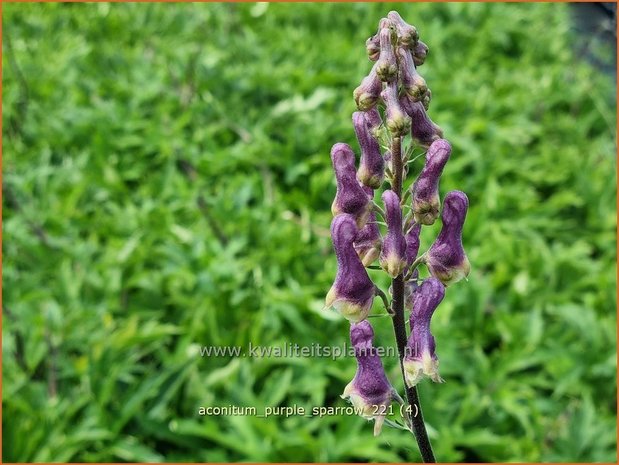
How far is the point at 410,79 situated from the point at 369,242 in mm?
401

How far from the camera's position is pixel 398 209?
1.65 metres

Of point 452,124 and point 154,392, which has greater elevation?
point 452,124

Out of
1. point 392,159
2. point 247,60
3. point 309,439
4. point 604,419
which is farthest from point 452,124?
point 392,159

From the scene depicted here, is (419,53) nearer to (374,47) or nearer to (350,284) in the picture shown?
(374,47)

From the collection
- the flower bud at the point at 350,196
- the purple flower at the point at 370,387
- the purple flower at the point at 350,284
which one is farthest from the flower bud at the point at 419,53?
the purple flower at the point at 370,387

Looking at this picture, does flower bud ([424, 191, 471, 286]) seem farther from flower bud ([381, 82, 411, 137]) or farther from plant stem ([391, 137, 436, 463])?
flower bud ([381, 82, 411, 137])

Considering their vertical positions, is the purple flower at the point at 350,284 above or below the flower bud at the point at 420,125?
below

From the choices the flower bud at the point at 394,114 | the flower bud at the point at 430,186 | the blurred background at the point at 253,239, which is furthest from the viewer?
the blurred background at the point at 253,239

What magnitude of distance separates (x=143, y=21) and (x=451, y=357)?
16.9 ft

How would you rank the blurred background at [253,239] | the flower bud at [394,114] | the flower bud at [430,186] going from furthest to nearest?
the blurred background at [253,239]
the flower bud at [430,186]
the flower bud at [394,114]

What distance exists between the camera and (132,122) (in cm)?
559

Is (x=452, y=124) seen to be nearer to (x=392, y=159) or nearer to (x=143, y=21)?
(x=143, y=21)

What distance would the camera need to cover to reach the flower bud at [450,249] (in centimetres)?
174

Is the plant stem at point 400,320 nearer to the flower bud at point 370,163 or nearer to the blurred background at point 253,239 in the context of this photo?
the flower bud at point 370,163
